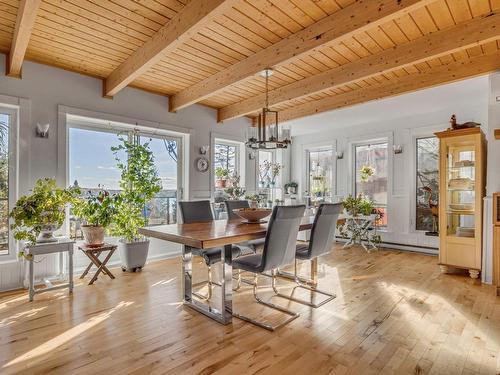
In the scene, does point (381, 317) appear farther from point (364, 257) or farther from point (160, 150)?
point (160, 150)

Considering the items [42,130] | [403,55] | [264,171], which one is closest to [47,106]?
[42,130]

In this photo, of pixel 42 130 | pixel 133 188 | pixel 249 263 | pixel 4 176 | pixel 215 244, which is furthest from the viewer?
pixel 133 188

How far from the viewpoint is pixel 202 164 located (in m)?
5.27

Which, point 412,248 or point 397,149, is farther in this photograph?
point 397,149

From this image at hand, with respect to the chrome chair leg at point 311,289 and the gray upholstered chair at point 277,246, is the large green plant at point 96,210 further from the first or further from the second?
the chrome chair leg at point 311,289

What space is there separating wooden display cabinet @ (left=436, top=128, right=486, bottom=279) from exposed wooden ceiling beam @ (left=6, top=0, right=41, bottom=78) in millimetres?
4589

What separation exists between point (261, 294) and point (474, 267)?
8.90 ft

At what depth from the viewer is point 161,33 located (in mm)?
2799

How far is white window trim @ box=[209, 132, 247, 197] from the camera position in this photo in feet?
17.9

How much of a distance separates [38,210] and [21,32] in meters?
1.66

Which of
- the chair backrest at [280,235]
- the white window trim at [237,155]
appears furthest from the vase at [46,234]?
the white window trim at [237,155]

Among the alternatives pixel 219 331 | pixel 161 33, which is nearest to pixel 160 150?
pixel 161 33

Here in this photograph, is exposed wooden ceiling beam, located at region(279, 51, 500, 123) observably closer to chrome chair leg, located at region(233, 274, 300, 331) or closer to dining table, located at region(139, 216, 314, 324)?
dining table, located at region(139, 216, 314, 324)

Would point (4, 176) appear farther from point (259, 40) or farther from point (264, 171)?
point (264, 171)
